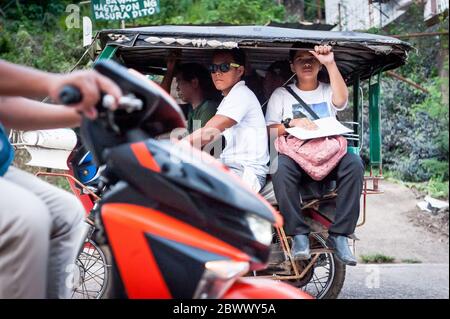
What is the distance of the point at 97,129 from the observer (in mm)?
1728

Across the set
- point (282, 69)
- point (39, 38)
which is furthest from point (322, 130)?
point (39, 38)

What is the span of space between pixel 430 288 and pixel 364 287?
605 millimetres

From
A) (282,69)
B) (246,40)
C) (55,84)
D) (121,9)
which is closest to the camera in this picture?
(55,84)

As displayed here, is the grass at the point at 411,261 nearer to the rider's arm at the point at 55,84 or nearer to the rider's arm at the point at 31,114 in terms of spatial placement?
the rider's arm at the point at 31,114

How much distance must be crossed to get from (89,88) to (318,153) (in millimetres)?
2624

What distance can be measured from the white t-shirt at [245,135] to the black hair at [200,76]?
2.97 feet

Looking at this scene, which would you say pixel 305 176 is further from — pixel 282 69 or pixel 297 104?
pixel 282 69

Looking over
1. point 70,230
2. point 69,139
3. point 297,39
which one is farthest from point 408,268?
point 70,230

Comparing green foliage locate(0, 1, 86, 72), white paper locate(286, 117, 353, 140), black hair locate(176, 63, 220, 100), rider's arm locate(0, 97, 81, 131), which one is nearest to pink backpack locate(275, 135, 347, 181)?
white paper locate(286, 117, 353, 140)

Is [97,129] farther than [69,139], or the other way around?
[69,139]

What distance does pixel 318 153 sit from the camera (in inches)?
157

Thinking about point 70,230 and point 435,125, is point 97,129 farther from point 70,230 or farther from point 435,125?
point 435,125

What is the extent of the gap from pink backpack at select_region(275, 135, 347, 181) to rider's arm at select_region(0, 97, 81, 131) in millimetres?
2220

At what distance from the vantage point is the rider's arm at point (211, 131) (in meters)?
3.90
